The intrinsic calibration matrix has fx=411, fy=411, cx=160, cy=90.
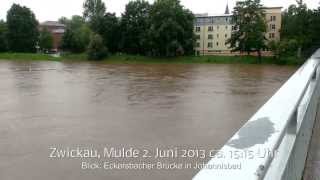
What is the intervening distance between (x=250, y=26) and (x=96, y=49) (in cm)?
1909

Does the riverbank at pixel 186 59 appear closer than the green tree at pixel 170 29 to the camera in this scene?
Yes

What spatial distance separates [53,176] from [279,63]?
145 ft

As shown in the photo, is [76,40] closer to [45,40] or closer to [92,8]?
[45,40]

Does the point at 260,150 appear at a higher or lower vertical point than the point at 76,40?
lower

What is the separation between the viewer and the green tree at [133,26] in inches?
2224

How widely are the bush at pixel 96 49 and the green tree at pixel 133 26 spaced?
508 centimetres

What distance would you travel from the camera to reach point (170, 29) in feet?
171

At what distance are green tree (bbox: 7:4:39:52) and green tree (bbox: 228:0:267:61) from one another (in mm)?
32939

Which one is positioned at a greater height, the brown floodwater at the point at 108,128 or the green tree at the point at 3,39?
the green tree at the point at 3,39

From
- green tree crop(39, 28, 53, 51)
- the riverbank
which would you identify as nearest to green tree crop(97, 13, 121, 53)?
the riverbank

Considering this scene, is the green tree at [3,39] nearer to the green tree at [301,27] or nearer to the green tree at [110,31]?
the green tree at [110,31]

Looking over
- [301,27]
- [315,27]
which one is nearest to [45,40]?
[301,27]

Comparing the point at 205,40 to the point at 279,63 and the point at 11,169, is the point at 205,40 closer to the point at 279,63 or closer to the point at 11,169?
the point at 279,63

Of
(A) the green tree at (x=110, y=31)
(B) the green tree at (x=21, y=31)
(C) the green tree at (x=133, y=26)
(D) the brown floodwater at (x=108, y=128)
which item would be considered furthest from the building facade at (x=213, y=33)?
(D) the brown floodwater at (x=108, y=128)
